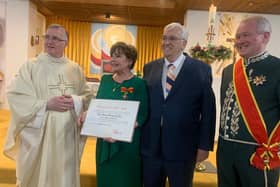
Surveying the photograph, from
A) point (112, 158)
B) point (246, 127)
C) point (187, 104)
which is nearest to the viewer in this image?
point (246, 127)

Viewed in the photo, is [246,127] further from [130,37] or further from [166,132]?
[130,37]

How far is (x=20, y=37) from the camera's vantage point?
5863 millimetres

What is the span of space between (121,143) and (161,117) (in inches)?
14.1

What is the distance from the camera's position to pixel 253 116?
1756mm

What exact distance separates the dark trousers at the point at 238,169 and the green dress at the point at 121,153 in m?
0.56

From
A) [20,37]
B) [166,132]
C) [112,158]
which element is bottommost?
[112,158]

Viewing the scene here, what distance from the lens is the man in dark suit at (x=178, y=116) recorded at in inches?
77.0

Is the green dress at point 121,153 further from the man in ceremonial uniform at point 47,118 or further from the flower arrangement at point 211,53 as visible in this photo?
the flower arrangement at point 211,53

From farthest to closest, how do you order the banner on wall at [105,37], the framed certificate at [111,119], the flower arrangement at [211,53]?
1. the banner on wall at [105,37]
2. the flower arrangement at [211,53]
3. the framed certificate at [111,119]

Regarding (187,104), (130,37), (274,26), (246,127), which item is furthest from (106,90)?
(130,37)

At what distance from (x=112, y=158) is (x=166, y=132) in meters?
0.44

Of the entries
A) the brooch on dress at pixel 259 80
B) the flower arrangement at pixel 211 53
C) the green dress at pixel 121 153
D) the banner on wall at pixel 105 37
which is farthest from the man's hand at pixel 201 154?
the banner on wall at pixel 105 37

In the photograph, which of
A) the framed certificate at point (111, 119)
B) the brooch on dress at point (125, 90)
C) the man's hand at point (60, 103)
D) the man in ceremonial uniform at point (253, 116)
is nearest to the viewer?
the man in ceremonial uniform at point (253, 116)

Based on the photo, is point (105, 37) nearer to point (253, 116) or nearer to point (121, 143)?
point (121, 143)
